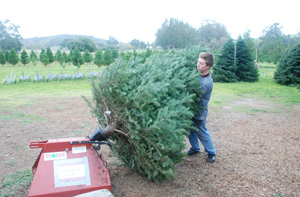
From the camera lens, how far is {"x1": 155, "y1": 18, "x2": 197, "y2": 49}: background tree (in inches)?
2028

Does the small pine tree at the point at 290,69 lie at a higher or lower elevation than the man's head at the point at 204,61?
lower

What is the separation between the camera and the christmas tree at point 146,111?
279cm

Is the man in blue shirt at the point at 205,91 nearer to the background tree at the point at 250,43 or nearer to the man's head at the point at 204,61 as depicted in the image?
the man's head at the point at 204,61

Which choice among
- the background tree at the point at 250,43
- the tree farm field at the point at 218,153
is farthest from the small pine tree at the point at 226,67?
the background tree at the point at 250,43

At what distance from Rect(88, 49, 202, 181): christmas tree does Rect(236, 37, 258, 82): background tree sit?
15.8 metres

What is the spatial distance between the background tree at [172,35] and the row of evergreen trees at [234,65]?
33.3 metres

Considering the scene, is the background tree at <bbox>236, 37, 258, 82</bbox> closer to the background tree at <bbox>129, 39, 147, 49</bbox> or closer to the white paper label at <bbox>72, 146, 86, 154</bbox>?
the white paper label at <bbox>72, 146, 86, 154</bbox>

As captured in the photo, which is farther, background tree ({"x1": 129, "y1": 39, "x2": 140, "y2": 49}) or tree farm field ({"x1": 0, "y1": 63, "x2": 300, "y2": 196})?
background tree ({"x1": 129, "y1": 39, "x2": 140, "y2": 49})

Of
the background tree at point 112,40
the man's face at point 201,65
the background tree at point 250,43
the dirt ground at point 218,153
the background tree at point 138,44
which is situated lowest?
the dirt ground at point 218,153

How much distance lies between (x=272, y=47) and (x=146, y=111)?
47.0 m

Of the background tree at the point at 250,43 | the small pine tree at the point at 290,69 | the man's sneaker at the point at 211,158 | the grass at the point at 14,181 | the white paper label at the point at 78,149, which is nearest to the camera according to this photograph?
the white paper label at the point at 78,149

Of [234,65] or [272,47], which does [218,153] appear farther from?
[272,47]

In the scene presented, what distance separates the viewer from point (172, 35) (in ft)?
170

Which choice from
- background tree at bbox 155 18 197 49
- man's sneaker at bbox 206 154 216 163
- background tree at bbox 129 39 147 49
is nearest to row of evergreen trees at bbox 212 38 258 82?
man's sneaker at bbox 206 154 216 163
